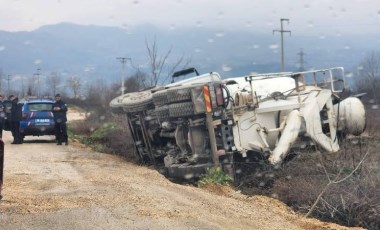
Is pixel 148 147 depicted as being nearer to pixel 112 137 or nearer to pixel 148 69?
pixel 112 137

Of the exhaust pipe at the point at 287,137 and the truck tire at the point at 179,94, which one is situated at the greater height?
the truck tire at the point at 179,94

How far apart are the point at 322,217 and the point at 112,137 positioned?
36.7 ft

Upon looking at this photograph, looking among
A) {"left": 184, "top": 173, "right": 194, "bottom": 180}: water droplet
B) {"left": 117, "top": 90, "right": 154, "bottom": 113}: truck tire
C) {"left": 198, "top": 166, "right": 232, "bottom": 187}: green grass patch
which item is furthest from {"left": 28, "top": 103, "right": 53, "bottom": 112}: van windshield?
{"left": 198, "top": 166, "right": 232, "bottom": 187}: green grass patch

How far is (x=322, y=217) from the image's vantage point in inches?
309

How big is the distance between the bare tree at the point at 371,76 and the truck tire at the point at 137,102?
14901 mm

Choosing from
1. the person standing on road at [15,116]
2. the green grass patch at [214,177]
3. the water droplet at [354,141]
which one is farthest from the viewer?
the person standing on road at [15,116]

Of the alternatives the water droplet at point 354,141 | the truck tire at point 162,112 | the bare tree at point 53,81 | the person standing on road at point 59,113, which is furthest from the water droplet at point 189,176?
the bare tree at point 53,81

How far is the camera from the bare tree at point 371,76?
26.2 meters

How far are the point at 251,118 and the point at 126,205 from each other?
3452 mm

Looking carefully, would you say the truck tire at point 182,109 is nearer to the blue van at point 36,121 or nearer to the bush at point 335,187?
the bush at point 335,187

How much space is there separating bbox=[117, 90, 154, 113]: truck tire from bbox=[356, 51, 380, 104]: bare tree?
48.9 ft

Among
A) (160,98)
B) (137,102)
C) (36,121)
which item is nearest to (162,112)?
(160,98)

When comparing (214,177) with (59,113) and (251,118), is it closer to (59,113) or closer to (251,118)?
(251,118)

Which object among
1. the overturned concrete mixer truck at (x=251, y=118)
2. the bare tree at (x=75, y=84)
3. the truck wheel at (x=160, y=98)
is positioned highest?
the truck wheel at (x=160, y=98)
